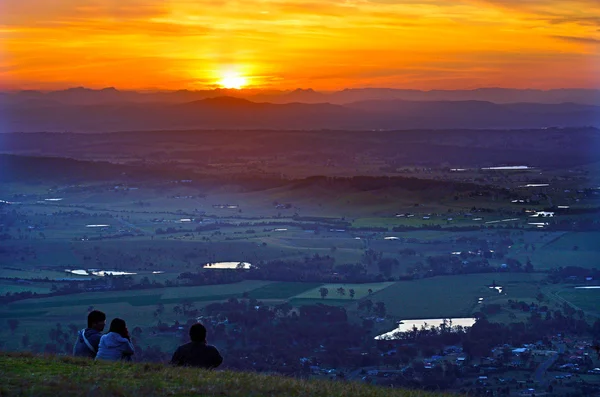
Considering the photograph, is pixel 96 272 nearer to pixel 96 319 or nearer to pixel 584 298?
pixel 584 298

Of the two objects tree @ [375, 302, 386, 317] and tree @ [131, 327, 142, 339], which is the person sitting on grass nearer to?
tree @ [131, 327, 142, 339]

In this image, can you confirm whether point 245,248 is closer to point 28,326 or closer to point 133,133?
point 28,326

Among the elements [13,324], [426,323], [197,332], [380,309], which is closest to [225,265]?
[380,309]

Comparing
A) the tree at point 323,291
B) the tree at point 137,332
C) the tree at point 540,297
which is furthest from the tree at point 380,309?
the tree at point 137,332

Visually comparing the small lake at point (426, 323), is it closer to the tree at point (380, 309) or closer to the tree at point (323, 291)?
the tree at point (380, 309)

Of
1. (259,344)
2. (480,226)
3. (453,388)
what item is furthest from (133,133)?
(453,388)

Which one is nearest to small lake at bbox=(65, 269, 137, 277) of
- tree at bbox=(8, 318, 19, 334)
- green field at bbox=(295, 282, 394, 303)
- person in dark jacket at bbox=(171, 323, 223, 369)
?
green field at bbox=(295, 282, 394, 303)
